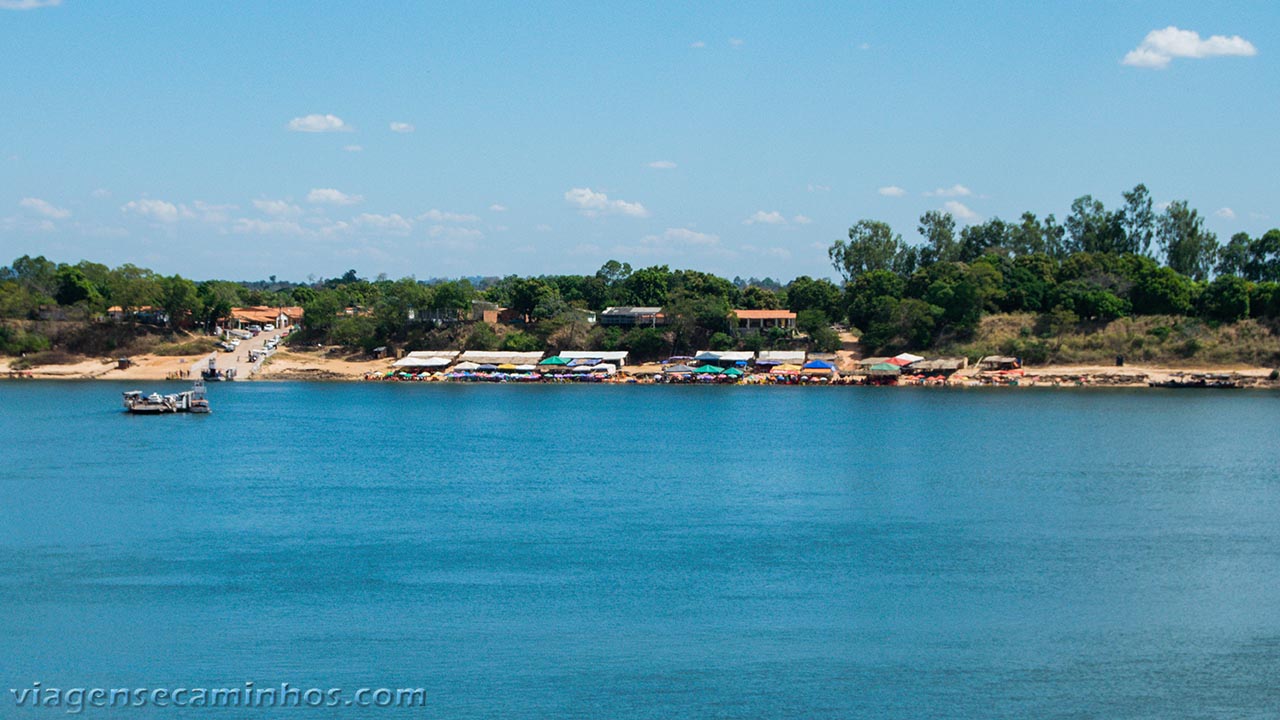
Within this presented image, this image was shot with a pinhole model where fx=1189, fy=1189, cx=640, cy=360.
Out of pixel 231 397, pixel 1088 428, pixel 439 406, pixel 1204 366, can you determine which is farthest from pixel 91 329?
pixel 1204 366

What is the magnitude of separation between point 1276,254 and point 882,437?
67300 millimetres

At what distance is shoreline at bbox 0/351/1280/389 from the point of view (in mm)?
88250

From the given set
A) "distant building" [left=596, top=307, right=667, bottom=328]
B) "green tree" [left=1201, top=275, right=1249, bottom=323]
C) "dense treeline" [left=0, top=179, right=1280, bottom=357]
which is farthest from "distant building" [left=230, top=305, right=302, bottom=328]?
"green tree" [left=1201, top=275, right=1249, bottom=323]

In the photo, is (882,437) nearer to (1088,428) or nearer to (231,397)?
(1088,428)

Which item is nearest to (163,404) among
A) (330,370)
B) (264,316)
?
(330,370)

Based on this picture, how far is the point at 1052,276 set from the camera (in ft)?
338

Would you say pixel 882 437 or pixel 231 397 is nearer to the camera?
pixel 882 437

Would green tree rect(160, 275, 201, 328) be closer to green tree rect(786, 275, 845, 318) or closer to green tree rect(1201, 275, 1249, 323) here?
green tree rect(786, 275, 845, 318)

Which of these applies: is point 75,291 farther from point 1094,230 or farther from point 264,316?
point 1094,230

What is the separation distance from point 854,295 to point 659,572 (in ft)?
255

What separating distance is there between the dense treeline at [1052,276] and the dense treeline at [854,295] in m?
0.13

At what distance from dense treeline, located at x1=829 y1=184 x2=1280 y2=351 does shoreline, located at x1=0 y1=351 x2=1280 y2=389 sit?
17.9 feet

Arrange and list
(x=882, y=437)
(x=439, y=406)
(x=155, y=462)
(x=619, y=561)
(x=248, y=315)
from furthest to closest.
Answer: (x=248, y=315) < (x=439, y=406) < (x=882, y=437) < (x=155, y=462) < (x=619, y=561)

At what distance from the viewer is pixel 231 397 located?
3285 inches
